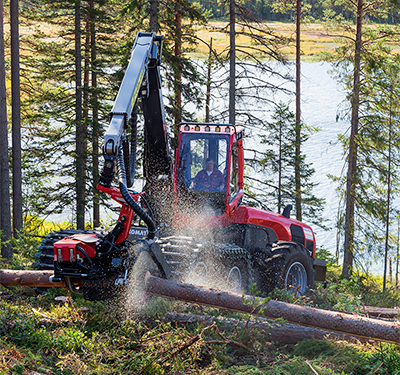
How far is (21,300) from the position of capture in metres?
8.00

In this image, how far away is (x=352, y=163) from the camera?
70.9ft

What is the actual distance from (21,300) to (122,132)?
3.72m

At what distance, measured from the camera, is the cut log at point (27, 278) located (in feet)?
24.0

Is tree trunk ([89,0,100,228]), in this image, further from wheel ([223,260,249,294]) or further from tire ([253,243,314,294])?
wheel ([223,260,249,294])

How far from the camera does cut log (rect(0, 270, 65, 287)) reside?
7320mm

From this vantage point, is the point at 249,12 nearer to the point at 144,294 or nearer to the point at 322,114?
the point at 144,294

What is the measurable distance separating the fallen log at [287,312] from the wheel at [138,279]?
102mm

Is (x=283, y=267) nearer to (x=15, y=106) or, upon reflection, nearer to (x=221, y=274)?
(x=221, y=274)

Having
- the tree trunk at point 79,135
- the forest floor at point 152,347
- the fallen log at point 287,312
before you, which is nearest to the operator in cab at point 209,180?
the forest floor at point 152,347

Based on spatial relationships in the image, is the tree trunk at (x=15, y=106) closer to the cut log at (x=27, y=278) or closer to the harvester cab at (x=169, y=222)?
the harvester cab at (x=169, y=222)

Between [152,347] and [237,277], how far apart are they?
3.55 m

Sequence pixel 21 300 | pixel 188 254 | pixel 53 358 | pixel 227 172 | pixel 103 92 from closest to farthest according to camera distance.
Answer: pixel 53 358, pixel 188 254, pixel 21 300, pixel 227 172, pixel 103 92

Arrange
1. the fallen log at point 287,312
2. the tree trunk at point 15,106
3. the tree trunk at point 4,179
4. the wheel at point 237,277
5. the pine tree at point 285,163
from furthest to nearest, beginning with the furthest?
the pine tree at point 285,163 < the tree trunk at point 15,106 < the tree trunk at point 4,179 < the wheel at point 237,277 < the fallen log at point 287,312

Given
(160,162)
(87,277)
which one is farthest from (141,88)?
(87,277)
